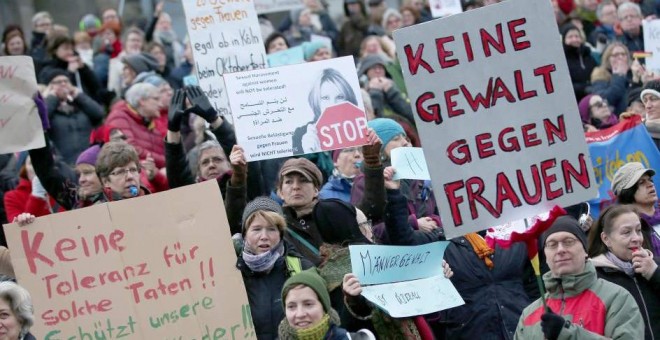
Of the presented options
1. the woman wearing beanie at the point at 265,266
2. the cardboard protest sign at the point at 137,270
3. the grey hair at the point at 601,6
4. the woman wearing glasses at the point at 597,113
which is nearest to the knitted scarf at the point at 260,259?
the woman wearing beanie at the point at 265,266

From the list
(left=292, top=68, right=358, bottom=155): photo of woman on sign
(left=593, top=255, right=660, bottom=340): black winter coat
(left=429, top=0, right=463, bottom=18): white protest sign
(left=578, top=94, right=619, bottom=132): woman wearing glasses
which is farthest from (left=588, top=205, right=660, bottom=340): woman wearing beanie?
(left=429, top=0, right=463, bottom=18): white protest sign

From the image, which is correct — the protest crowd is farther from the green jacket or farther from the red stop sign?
the red stop sign

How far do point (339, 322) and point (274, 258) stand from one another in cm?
65

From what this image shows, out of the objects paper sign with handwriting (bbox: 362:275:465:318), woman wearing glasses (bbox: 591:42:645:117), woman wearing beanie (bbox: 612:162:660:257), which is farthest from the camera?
woman wearing glasses (bbox: 591:42:645:117)

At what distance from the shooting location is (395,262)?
8.17 m

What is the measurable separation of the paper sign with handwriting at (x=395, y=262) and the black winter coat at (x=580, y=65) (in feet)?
23.2

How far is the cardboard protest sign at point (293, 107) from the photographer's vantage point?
945cm

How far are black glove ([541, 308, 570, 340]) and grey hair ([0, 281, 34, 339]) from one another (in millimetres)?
2468

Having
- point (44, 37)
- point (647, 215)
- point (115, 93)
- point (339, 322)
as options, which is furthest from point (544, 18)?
point (44, 37)

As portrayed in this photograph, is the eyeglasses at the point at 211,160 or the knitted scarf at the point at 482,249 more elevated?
the eyeglasses at the point at 211,160

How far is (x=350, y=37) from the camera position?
1730 centimetres

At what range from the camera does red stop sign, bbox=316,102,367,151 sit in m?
9.42

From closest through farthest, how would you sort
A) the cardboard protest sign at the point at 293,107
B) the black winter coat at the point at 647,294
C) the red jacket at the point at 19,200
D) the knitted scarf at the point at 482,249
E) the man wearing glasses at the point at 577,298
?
the man wearing glasses at the point at 577,298
the black winter coat at the point at 647,294
the knitted scarf at the point at 482,249
the cardboard protest sign at the point at 293,107
the red jacket at the point at 19,200

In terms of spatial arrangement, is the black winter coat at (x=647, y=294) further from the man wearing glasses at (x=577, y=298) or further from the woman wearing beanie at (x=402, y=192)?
the woman wearing beanie at (x=402, y=192)
